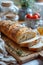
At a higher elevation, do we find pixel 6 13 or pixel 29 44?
pixel 6 13

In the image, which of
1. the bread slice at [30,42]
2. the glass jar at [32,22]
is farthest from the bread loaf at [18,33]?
the glass jar at [32,22]

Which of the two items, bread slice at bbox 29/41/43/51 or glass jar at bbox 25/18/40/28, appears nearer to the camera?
bread slice at bbox 29/41/43/51

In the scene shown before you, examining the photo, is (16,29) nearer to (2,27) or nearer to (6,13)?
(2,27)

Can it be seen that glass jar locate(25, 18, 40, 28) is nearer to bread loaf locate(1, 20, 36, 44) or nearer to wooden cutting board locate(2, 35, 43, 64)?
bread loaf locate(1, 20, 36, 44)

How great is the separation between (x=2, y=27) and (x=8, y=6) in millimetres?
540

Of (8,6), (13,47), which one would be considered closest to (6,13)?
(8,6)

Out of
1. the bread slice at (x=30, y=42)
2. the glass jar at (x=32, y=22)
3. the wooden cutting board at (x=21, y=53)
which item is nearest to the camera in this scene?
the wooden cutting board at (x=21, y=53)

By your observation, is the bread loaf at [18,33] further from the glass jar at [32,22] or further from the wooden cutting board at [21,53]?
the glass jar at [32,22]

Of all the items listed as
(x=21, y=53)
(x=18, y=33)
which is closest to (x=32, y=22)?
(x=18, y=33)

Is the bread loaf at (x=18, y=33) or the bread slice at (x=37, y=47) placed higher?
the bread loaf at (x=18, y=33)

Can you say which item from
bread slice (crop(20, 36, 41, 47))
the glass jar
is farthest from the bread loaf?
the glass jar

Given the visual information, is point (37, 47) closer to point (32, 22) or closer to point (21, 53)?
point (21, 53)

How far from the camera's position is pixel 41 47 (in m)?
1.07

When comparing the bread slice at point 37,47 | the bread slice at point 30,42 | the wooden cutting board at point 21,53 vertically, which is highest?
the bread slice at point 30,42
